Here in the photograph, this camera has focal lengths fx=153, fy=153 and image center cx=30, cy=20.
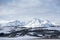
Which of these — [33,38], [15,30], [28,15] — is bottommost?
[33,38]

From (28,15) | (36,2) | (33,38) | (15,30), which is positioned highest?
(36,2)

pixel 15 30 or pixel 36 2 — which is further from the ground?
pixel 36 2

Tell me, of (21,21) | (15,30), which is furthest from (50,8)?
(15,30)

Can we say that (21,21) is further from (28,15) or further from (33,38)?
(33,38)

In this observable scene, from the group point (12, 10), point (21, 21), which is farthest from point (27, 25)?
point (12, 10)

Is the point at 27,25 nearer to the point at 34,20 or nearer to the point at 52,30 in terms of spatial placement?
the point at 34,20

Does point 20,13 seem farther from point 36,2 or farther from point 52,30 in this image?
Result: point 52,30

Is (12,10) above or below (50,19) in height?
above
